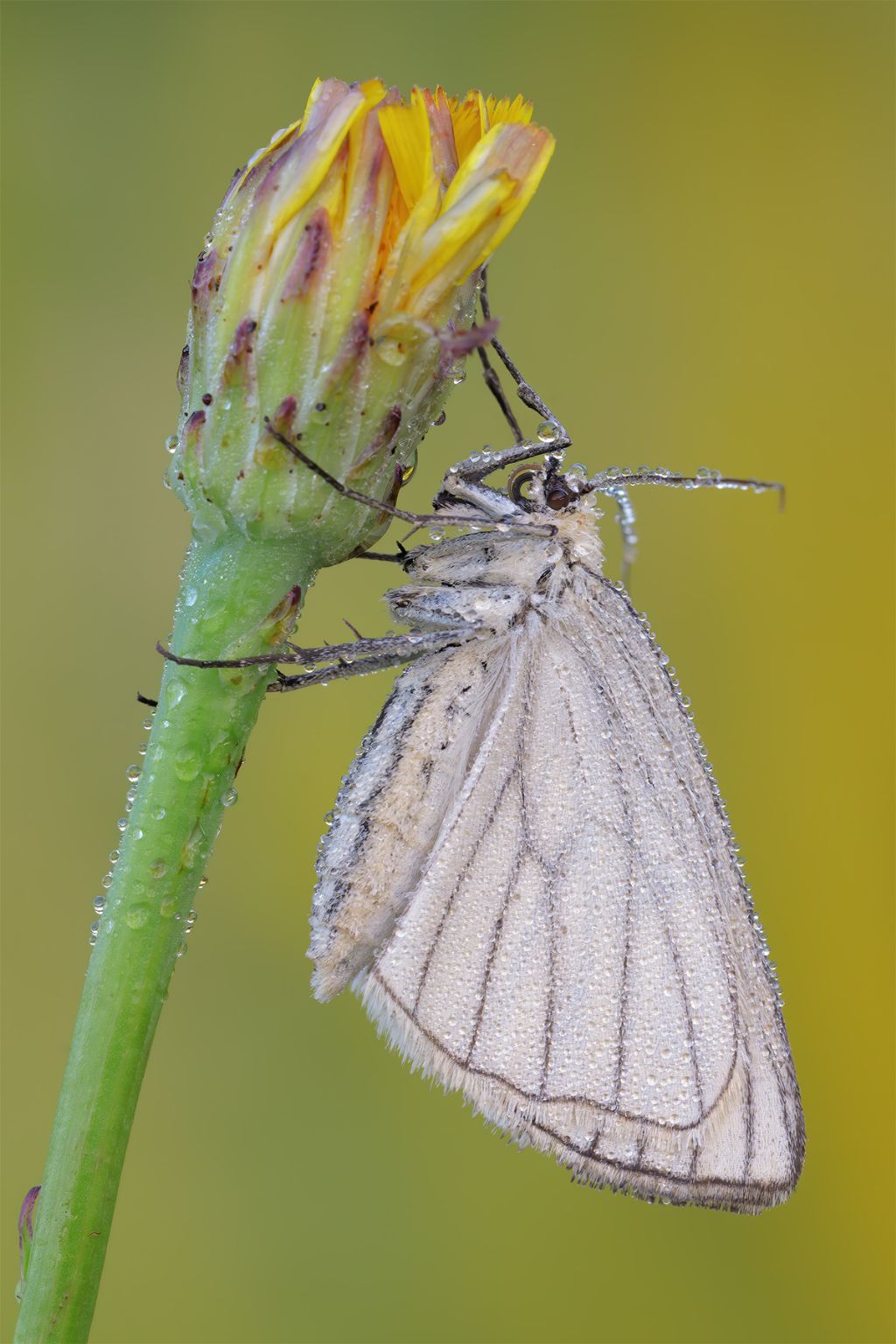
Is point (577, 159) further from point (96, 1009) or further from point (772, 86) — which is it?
point (96, 1009)

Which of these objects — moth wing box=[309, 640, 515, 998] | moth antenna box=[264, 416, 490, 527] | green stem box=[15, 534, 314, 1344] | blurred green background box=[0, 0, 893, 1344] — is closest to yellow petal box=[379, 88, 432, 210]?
moth antenna box=[264, 416, 490, 527]

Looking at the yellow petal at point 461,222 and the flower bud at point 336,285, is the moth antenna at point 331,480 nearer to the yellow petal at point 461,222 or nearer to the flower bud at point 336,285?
the flower bud at point 336,285

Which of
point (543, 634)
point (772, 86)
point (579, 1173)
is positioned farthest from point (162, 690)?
point (772, 86)

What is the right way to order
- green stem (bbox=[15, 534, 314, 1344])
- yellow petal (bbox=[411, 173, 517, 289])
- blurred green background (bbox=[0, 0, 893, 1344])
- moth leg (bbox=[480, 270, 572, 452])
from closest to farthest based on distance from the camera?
green stem (bbox=[15, 534, 314, 1344]), yellow petal (bbox=[411, 173, 517, 289]), moth leg (bbox=[480, 270, 572, 452]), blurred green background (bbox=[0, 0, 893, 1344])

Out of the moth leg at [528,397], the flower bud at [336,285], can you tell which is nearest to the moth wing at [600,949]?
the moth leg at [528,397]

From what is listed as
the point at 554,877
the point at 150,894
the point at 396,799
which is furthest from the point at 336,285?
the point at 554,877

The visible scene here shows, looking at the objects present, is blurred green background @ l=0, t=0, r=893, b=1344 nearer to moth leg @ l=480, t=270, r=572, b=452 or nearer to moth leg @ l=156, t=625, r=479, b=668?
moth leg @ l=480, t=270, r=572, b=452

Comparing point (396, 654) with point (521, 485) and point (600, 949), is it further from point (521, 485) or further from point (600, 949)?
point (600, 949)
